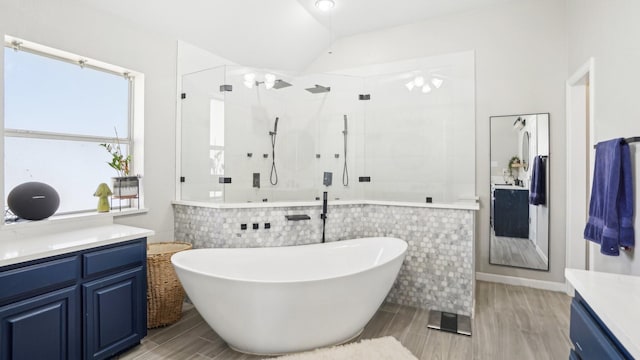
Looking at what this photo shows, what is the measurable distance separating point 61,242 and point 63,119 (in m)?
1.13

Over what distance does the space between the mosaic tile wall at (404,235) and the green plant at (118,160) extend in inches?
24.8

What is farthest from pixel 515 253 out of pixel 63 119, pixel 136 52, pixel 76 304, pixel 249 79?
pixel 63 119

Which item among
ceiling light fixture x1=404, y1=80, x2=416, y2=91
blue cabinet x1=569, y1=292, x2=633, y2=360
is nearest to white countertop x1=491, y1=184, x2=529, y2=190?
ceiling light fixture x1=404, y1=80, x2=416, y2=91

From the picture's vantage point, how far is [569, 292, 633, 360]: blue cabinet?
1.02 meters

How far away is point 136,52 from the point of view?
9.57 ft

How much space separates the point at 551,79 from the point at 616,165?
1.89 m

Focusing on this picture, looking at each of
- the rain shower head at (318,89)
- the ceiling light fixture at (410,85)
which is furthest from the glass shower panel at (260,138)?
the ceiling light fixture at (410,85)

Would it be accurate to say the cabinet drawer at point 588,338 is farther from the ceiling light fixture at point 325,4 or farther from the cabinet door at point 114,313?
the ceiling light fixture at point 325,4

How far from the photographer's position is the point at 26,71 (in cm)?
233

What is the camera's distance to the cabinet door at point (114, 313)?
1.98 m

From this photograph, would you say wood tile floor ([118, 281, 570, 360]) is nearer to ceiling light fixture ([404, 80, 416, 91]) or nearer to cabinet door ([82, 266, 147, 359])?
cabinet door ([82, 266, 147, 359])

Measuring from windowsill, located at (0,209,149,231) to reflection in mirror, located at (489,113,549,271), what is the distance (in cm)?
378

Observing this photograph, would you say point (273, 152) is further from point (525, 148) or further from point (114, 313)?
point (525, 148)

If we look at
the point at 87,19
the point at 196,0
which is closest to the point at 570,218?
the point at 196,0
